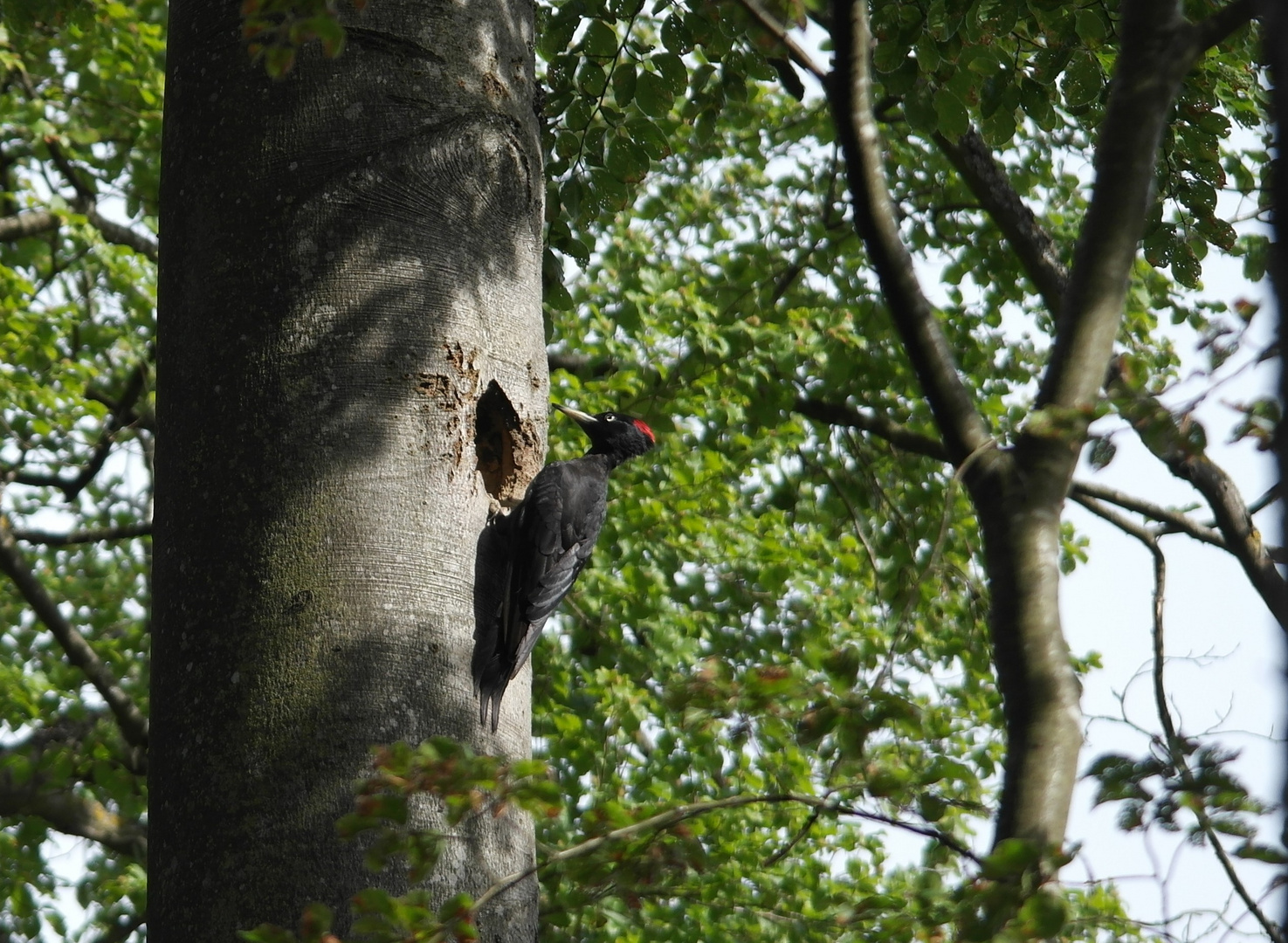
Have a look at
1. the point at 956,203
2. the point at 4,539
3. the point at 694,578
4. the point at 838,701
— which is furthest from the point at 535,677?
the point at 838,701

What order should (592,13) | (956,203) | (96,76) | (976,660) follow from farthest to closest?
(96,76)
(976,660)
(956,203)
(592,13)

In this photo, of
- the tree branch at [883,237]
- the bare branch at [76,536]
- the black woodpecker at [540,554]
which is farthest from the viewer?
the bare branch at [76,536]

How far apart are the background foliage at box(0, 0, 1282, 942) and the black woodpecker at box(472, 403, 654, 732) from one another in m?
0.62

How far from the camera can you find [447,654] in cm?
213

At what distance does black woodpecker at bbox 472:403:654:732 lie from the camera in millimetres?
2254

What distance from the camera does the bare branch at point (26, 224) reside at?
26.5ft

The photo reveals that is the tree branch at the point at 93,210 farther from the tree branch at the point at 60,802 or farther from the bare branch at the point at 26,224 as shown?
the tree branch at the point at 60,802

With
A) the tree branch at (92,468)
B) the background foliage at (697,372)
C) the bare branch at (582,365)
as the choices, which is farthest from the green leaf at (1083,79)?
the tree branch at (92,468)

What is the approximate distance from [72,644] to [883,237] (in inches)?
230

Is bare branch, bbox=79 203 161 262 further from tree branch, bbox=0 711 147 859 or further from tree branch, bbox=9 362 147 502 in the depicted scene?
tree branch, bbox=0 711 147 859

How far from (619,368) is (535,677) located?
1.78 metres

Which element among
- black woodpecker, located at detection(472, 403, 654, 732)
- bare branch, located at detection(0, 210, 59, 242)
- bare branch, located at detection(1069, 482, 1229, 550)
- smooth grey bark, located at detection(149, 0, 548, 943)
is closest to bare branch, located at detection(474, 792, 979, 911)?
smooth grey bark, located at detection(149, 0, 548, 943)

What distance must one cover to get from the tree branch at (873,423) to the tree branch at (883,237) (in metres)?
4.45

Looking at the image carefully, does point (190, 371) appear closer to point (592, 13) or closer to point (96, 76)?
point (592, 13)
